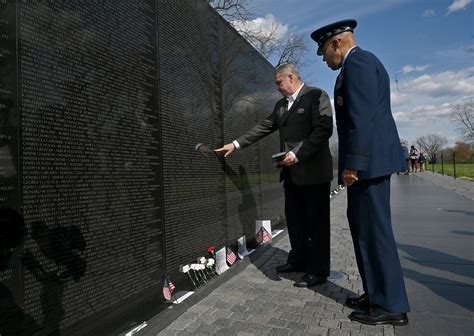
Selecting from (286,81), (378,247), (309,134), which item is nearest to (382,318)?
(378,247)

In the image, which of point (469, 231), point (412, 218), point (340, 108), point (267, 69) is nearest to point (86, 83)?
point (340, 108)

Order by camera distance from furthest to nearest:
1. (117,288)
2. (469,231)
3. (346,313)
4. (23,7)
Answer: (469,231) < (346,313) < (117,288) < (23,7)

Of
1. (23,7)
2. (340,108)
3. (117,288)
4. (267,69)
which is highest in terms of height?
(267,69)

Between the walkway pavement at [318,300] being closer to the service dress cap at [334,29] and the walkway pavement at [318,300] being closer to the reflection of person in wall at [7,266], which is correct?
the reflection of person in wall at [7,266]

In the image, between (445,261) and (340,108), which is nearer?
Answer: (340,108)

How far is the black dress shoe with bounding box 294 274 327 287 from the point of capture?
3.53 metres

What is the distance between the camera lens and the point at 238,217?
4902mm

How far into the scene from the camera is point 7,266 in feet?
6.02

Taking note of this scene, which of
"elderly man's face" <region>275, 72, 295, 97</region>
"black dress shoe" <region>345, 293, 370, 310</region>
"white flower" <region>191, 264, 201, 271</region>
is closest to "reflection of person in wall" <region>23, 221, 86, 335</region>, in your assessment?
"white flower" <region>191, 264, 201, 271</region>

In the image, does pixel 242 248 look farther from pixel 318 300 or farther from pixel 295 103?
pixel 295 103

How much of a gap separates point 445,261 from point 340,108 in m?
2.69

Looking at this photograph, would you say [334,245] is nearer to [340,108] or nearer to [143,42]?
[340,108]

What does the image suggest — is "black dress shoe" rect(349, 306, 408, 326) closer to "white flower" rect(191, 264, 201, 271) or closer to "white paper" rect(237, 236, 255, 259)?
"white flower" rect(191, 264, 201, 271)

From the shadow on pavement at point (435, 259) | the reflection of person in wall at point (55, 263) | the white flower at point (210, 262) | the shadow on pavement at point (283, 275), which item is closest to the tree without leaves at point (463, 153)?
the shadow on pavement at point (435, 259)
